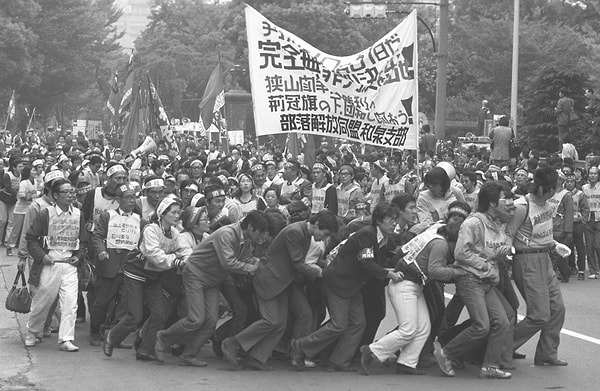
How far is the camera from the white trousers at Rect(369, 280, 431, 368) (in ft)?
31.2

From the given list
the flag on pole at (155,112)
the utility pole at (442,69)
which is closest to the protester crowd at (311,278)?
the flag on pole at (155,112)

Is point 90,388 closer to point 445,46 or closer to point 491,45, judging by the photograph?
point 445,46

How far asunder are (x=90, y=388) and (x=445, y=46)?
21497mm

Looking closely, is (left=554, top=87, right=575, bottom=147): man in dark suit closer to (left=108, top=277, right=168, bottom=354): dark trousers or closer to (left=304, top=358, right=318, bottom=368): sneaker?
(left=304, top=358, right=318, bottom=368): sneaker

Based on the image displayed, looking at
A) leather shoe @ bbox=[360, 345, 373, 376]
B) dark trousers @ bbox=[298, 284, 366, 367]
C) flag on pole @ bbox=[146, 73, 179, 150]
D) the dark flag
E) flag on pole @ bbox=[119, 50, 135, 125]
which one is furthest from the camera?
flag on pole @ bbox=[119, 50, 135, 125]

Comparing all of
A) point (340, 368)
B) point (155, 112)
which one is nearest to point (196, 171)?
point (340, 368)

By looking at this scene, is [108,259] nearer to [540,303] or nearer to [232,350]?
[232,350]

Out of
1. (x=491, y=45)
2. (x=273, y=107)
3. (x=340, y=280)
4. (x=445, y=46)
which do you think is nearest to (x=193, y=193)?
(x=273, y=107)

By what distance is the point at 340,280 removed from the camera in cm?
974

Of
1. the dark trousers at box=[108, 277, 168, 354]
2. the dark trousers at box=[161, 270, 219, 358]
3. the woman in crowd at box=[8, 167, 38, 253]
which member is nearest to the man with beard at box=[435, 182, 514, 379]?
the dark trousers at box=[161, 270, 219, 358]

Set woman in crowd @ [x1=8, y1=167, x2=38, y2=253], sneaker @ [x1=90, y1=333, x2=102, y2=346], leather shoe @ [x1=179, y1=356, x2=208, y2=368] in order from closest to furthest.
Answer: leather shoe @ [x1=179, y1=356, x2=208, y2=368] < sneaker @ [x1=90, y1=333, x2=102, y2=346] < woman in crowd @ [x1=8, y1=167, x2=38, y2=253]

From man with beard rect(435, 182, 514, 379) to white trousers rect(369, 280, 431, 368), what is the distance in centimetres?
27

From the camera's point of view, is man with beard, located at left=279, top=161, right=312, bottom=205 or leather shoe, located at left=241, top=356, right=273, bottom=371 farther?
man with beard, located at left=279, top=161, right=312, bottom=205

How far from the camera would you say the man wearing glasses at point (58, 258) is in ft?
34.9
